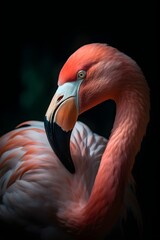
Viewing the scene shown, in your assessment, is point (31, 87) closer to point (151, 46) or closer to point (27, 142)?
point (27, 142)

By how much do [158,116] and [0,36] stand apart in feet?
2.39

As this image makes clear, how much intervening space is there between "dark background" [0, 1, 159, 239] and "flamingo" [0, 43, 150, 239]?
0.34 m

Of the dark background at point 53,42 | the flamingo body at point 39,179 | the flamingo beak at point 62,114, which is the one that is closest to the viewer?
the flamingo beak at point 62,114

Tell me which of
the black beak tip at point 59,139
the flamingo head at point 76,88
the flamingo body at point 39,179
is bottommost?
the flamingo body at point 39,179

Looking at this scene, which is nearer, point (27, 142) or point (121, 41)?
point (27, 142)

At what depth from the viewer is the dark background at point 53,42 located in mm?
1735

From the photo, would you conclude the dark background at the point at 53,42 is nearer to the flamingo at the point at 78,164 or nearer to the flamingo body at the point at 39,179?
the flamingo body at the point at 39,179

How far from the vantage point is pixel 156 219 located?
1.93 m

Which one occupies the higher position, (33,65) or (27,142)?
(33,65)

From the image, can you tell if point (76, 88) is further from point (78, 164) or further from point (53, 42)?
point (53, 42)

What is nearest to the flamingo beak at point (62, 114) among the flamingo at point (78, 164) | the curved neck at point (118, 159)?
the flamingo at point (78, 164)

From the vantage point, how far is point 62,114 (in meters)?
1.38

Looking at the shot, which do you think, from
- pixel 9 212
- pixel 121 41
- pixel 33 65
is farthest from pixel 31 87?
pixel 9 212

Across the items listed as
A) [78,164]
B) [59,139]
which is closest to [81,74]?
[59,139]
